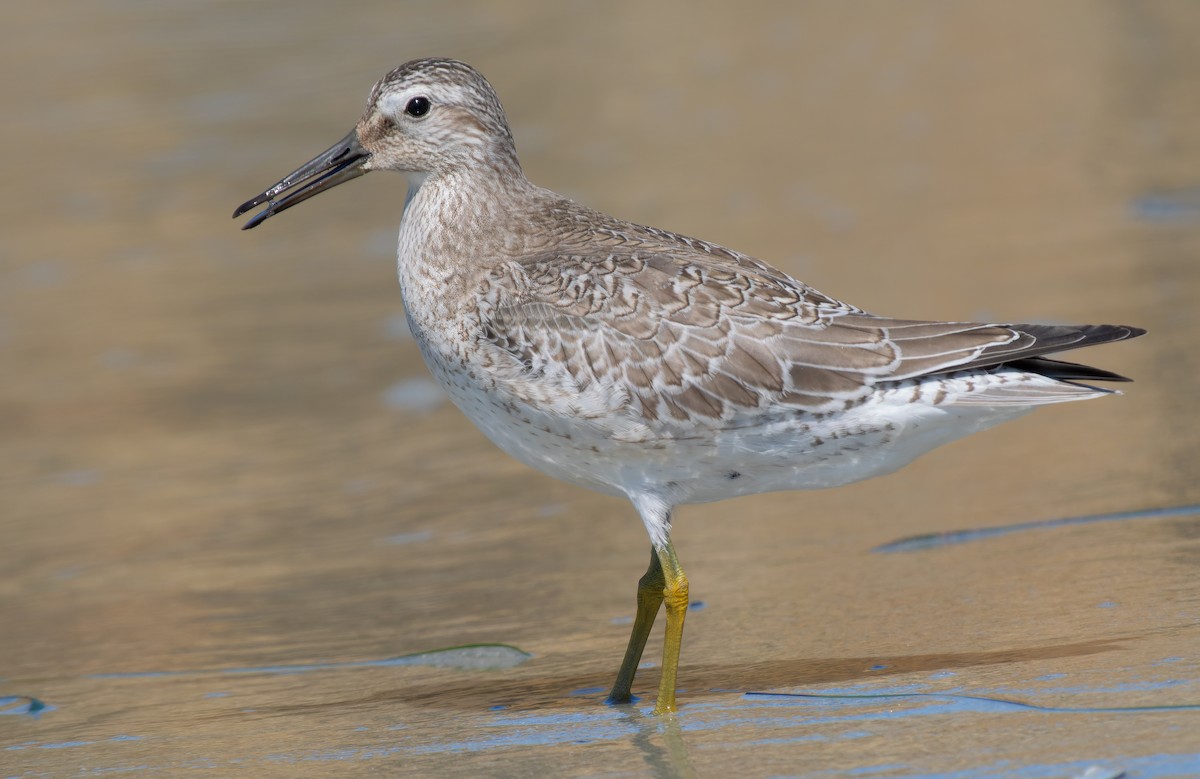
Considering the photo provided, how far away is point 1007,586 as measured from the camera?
6.46 meters

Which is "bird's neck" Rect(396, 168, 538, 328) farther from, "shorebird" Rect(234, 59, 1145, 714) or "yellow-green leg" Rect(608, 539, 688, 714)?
"yellow-green leg" Rect(608, 539, 688, 714)

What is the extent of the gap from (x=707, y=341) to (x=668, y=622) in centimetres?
101

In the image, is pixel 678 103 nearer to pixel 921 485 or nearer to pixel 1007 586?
pixel 921 485

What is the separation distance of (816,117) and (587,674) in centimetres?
1001

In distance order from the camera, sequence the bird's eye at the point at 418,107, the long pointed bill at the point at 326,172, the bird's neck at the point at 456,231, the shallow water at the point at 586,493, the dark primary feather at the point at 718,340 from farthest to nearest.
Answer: the long pointed bill at the point at 326,172 < the bird's eye at the point at 418,107 < the bird's neck at the point at 456,231 < the dark primary feather at the point at 718,340 < the shallow water at the point at 586,493

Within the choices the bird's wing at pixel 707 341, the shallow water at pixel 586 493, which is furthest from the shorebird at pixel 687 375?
the shallow water at pixel 586 493

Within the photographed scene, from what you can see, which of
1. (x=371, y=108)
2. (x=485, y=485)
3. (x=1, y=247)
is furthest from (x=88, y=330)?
(x=371, y=108)

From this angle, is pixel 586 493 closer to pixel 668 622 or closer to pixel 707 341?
pixel 668 622

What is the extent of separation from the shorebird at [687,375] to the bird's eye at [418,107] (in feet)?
2.38

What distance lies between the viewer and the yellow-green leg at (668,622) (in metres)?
5.84

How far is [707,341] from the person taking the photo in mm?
5910

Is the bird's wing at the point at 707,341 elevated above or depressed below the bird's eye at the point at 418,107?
below

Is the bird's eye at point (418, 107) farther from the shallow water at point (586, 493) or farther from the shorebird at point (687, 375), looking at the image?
the shallow water at point (586, 493)

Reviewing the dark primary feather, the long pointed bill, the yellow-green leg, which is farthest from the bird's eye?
the yellow-green leg
